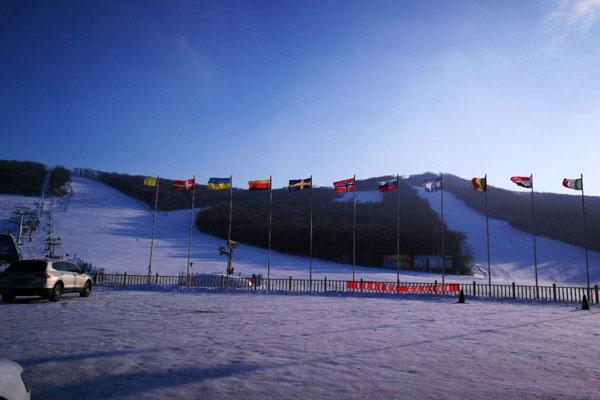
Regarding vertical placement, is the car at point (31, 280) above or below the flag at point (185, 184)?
below

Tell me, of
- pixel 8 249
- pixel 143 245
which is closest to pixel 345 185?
pixel 8 249

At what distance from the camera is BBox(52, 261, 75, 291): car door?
18.6 meters

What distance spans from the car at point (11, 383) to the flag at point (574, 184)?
34.6 metres

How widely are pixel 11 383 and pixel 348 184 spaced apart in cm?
3053

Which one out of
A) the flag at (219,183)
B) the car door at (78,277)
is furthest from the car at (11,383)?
the flag at (219,183)

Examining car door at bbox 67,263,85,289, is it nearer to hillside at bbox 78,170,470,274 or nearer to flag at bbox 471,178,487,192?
flag at bbox 471,178,487,192

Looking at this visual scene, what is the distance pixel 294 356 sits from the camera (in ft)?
26.7

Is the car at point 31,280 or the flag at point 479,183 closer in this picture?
the car at point 31,280

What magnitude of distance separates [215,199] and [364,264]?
52.5 meters

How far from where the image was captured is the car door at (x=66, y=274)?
18625mm

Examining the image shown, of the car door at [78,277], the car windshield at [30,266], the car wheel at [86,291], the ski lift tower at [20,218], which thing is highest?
the ski lift tower at [20,218]

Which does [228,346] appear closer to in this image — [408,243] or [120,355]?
[120,355]

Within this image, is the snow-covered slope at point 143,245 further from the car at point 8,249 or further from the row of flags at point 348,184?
the car at point 8,249

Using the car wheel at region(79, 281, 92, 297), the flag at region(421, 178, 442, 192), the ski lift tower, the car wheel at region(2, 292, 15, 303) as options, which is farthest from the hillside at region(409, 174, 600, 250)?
the ski lift tower
